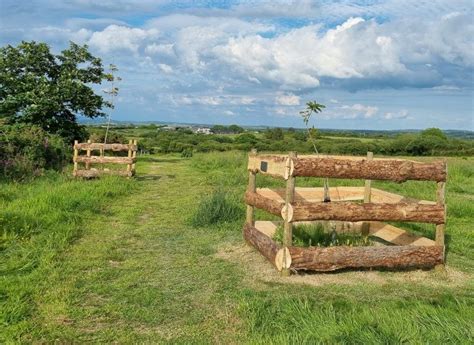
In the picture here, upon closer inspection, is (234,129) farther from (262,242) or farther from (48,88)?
(262,242)

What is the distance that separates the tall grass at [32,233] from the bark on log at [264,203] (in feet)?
9.21

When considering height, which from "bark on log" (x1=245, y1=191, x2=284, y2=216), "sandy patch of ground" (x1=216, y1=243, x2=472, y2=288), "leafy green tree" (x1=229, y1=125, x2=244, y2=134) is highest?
"leafy green tree" (x1=229, y1=125, x2=244, y2=134)

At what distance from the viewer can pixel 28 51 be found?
23250 millimetres

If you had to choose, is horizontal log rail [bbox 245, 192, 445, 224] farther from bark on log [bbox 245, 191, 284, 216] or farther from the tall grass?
the tall grass

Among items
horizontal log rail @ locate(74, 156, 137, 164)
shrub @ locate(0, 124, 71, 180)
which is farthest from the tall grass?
horizontal log rail @ locate(74, 156, 137, 164)

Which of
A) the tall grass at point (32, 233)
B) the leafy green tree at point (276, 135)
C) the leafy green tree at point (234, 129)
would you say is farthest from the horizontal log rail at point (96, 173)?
the leafy green tree at point (234, 129)

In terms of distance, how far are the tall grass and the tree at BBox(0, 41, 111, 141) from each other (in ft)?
36.8

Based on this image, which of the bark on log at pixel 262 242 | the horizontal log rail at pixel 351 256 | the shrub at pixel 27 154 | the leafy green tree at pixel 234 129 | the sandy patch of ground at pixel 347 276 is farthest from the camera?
the leafy green tree at pixel 234 129

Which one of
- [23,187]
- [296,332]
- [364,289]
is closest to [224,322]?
[296,332]

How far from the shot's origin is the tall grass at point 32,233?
4836 mm

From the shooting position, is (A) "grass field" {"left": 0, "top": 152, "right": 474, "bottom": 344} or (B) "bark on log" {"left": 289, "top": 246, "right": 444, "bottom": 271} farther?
(B) "bark on log" {"left": 289, "top": 246, "right": 444, "bottom": 271}

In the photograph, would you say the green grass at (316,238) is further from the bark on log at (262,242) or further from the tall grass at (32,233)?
the tall grass at (32,233)

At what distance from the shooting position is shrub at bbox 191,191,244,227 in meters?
8.84

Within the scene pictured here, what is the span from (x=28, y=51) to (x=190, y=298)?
2165cm
